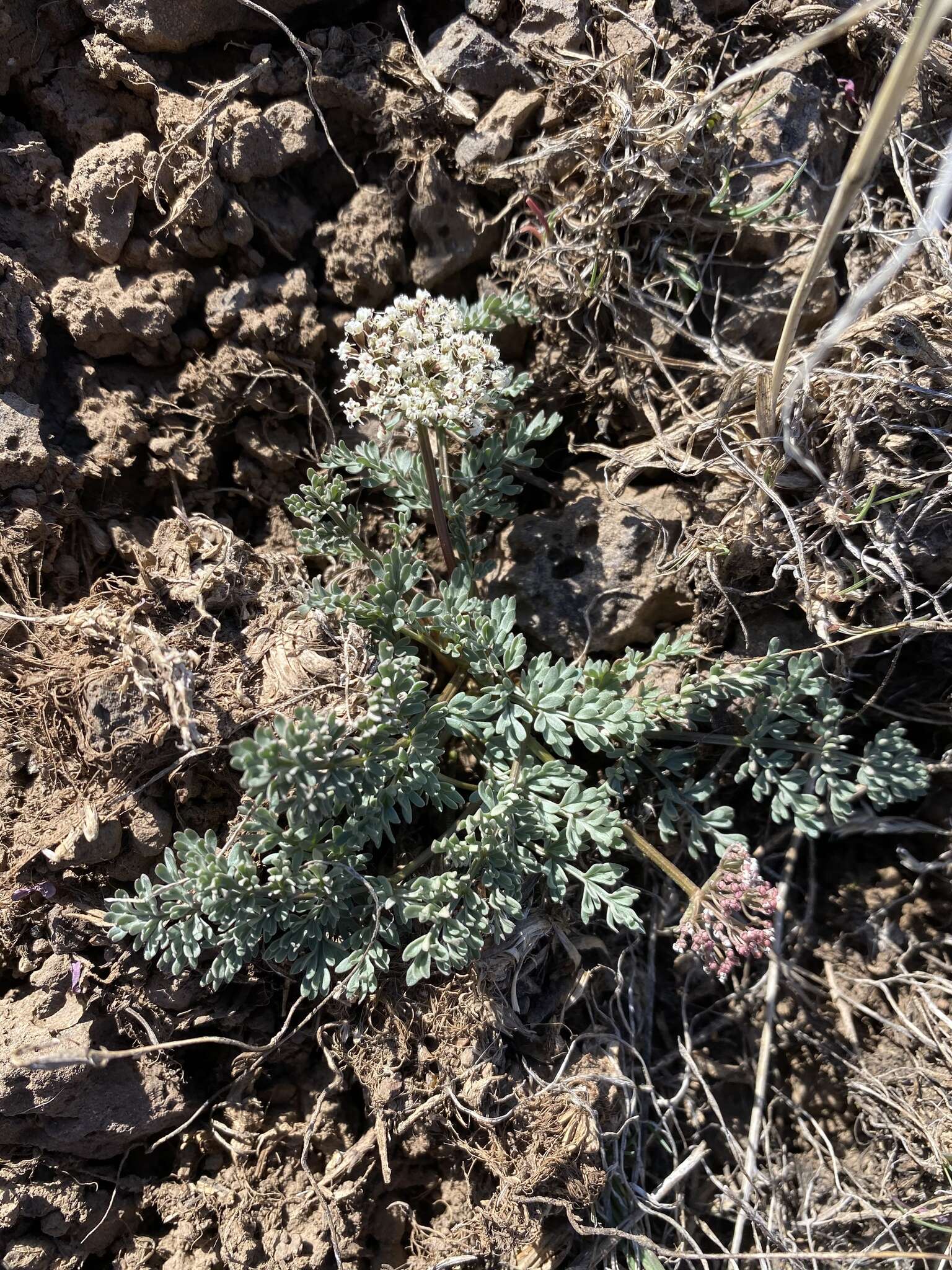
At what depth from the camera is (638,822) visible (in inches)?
136

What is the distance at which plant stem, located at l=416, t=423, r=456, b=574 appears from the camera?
3.12m

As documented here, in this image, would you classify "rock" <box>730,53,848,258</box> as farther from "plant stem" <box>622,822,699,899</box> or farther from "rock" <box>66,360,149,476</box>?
"rock" <box>66,360,149,476</box>

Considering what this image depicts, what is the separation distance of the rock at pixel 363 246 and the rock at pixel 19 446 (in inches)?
52.5

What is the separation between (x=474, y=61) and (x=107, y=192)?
156 centimetres

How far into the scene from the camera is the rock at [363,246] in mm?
3691

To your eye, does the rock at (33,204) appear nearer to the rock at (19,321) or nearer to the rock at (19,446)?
the rock at (19,321)

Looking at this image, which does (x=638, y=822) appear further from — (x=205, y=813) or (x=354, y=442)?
(x=354, y=442)

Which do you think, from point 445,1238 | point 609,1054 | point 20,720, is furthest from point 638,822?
point 20,720

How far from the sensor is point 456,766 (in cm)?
347

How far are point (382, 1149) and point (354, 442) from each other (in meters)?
2.69

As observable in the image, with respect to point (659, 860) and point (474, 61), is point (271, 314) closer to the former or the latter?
point (474, 61)

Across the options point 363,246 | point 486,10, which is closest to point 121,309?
point 363,246

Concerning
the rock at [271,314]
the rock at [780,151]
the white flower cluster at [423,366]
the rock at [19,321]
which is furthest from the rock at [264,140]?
the rock at [780,151]

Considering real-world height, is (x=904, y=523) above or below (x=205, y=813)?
above
